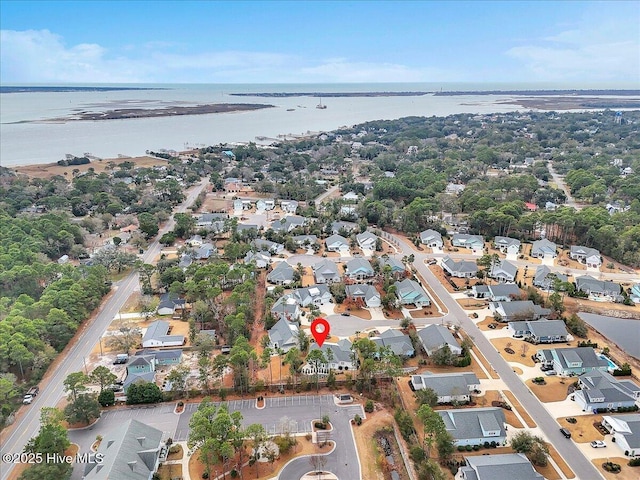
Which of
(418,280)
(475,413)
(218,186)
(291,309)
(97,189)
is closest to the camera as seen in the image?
(475,413)

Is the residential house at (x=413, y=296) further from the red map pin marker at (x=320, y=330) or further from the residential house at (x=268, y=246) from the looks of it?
the residential house at (x=268, y=246)

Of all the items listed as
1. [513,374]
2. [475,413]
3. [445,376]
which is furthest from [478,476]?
[513,374]

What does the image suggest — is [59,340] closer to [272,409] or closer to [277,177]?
[272,409]

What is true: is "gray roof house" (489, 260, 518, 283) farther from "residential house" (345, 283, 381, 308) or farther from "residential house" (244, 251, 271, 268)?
"residential house" (244, 251, 271, 268)

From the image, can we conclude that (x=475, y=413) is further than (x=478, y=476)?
Yes

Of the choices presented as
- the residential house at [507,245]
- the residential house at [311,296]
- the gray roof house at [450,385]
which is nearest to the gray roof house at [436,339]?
the gray roof house at [450,385]

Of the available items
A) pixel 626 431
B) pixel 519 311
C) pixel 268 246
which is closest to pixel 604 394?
pixel 626 431

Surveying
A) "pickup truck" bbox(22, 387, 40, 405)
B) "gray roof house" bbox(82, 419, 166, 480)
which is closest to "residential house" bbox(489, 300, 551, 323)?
"gray roof house" bbox(82, 419, 166, 480)
